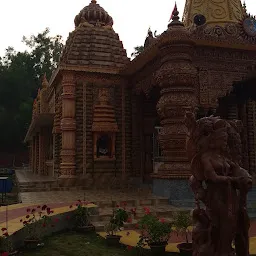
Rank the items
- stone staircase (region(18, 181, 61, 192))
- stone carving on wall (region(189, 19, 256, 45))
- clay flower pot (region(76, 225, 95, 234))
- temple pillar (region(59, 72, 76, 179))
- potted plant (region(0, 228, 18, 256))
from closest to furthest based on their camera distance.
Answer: potted plant (region(0, 228, 18, 256)) < clay flower pot (region(76, 225, 95, 234)) < stone carving on wall (region(189, 19, 256, 45)) < stone staircase (region(18, 181, 61, 192)) < temple pillar (region(59, 72, 76, 179))

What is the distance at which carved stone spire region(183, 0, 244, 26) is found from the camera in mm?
15125

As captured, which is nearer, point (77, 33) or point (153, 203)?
point (153, 203)

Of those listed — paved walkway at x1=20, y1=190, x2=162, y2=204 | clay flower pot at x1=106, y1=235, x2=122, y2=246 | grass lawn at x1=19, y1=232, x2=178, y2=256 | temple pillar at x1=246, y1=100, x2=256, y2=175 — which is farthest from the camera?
temple pillar at x1=246, y1=100, x2=256, y2=175

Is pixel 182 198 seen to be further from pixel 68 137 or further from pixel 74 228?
pixel 68 137

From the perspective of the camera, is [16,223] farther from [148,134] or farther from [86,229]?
[148,134]

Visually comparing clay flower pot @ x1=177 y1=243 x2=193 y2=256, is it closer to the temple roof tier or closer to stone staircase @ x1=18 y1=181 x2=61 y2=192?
stone staircase @ x1=18 y1=181 x2=61 y2=192

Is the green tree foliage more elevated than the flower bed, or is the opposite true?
the green tree foliage

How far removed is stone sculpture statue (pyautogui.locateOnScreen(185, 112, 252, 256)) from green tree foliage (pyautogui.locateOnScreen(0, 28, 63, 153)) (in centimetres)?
3970

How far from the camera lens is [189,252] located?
19.4 ft

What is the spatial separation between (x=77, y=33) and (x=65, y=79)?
9.57ft

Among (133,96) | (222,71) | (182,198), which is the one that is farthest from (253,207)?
(133,96)

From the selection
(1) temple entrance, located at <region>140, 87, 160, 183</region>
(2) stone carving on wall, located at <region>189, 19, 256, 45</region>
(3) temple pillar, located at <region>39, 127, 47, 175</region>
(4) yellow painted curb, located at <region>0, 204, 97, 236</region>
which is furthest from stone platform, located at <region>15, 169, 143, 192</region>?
(3) temple pillar, located at <region>39, 127, 47, 175</region>

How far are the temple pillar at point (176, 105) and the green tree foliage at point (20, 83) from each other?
33.7 m

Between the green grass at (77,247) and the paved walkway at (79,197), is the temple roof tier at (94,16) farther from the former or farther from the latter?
the green grass at (77,247)
